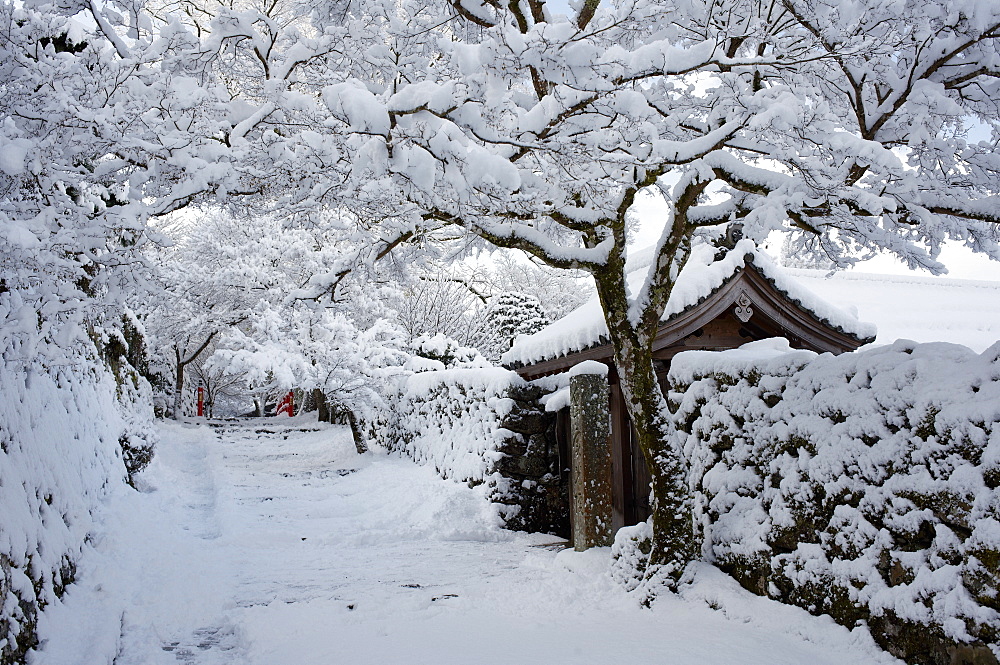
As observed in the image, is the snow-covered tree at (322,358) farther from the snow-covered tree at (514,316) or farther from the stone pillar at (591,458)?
the stone pillar at (591,458)

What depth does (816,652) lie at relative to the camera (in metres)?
3.36

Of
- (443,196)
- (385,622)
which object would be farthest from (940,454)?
(385,622)

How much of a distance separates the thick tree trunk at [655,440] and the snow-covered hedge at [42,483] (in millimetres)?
3534

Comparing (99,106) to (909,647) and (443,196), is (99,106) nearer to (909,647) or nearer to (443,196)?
(443,196)

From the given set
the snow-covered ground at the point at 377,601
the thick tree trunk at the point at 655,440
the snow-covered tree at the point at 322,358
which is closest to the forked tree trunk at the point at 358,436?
the snow-covered tree at the point at 322,358

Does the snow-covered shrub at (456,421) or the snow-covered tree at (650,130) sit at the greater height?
the snow-covered tree at (650,130)

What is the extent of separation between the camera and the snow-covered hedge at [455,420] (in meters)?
8.37

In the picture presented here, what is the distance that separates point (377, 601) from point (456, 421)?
5393 millimetres

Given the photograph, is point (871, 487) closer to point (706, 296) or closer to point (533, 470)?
point (706, 296)

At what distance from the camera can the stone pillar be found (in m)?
5.95

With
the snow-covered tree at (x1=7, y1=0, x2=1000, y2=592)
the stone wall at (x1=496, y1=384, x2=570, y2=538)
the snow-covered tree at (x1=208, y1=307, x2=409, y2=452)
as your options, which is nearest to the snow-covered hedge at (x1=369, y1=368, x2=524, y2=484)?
the stone wall at (x1=496, y1=384, x2=570, y2=538)

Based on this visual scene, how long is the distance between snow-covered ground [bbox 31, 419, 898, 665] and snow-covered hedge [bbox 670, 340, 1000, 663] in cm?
27

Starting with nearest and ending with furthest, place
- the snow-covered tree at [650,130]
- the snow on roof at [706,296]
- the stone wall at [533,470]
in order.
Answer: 1. the snow-covered tree at [650,130]
2. the snow on roof at [706,296]
3. the stone wall at [533,470]


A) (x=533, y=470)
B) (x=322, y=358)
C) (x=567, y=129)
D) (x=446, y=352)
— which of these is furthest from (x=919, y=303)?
(x=322, y=358)
